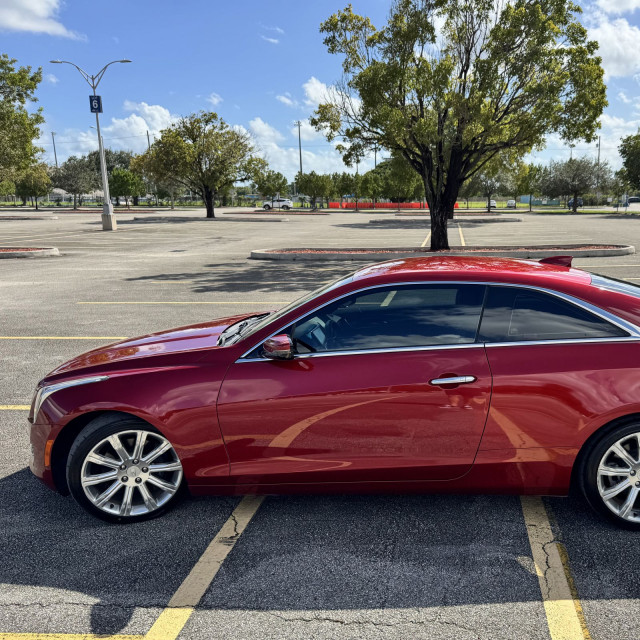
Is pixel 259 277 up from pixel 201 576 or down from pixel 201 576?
up

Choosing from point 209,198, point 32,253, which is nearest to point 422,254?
point 32,253

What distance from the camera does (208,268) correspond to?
54.0 feet

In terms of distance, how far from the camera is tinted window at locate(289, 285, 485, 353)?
3207 millimetres

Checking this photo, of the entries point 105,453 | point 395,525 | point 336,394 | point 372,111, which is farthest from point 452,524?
point 372,111

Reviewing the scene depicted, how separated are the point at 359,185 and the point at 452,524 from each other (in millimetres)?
77849

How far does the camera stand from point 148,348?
3709mm

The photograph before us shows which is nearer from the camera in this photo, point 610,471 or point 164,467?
point 610,471

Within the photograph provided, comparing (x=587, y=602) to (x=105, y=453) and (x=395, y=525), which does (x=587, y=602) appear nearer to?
(x=395, y=525)

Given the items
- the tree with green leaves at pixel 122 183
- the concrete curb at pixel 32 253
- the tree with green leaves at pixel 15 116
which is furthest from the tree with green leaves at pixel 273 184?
the concrete curb at pixel 32 253

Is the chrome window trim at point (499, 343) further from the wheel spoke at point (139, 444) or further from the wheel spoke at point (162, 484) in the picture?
the wheel spoke at point (162, 484)

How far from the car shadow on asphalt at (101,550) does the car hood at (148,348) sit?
0.86 metres

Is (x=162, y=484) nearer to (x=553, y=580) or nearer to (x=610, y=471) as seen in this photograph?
(x=553, y=580)

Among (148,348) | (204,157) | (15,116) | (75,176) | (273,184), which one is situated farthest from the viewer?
(273,184)

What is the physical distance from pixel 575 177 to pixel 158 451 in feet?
232
